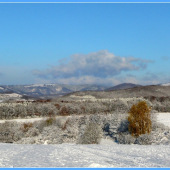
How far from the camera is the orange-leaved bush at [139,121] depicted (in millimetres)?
11870

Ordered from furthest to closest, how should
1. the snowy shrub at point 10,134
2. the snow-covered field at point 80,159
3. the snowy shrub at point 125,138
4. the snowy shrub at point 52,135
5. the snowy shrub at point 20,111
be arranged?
the snowy shrub at point 20,111 < the snowy shrub at point 10,134 < the snowy shrub at point 52,135 < the snowy shrub at point 125,138 < the snow-covered field at point 80,159

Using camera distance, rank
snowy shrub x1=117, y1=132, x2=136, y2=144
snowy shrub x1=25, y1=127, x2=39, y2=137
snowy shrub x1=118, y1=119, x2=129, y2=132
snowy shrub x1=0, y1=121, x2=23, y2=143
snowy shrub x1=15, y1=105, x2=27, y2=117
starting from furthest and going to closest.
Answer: snowy shrub x1=15, y1=105, x2=27, y2=117, snowy shrub x1=118, y1=119, x2=129, y2=132, snowy shrub x1=25, y1=127, x2=39, y2=137, snowy shrub x1=0, y1=121, x2=23, y2=143, snowy shrub x1=117, y1=132, x2=136, y2=144

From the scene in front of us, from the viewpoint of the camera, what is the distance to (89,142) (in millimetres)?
10977

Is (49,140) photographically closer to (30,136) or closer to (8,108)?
(30,136)

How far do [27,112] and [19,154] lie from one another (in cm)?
1441

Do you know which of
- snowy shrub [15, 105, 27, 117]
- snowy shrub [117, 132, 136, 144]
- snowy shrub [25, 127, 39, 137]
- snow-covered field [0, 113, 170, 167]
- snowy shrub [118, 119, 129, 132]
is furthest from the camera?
snowy shrub [15, 105, 27, 117]

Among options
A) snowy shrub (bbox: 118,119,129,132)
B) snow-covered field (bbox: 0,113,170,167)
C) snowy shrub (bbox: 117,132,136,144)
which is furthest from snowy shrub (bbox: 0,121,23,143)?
snowy shrub (bbox: 118,119,129,132)

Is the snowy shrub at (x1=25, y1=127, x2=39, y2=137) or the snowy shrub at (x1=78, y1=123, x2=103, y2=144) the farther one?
the snowy shrub at (x1=25, y1=127, x2=39, y2=137)

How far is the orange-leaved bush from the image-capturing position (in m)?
11.9

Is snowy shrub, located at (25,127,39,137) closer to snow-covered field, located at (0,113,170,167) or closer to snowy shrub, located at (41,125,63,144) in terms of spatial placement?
snowy shrub, located at (41,125,63,144)

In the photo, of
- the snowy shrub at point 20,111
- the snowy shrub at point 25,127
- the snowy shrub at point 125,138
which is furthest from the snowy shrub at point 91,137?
the snowy shrub at point 20,111

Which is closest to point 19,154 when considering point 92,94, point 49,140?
point 49,140

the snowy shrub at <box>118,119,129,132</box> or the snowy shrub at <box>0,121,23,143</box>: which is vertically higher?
the snowy shrub at <box>118,119,129,132</box>

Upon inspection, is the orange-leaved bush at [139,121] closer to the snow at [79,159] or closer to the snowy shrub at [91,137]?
the snowy shrub at [91,137]
